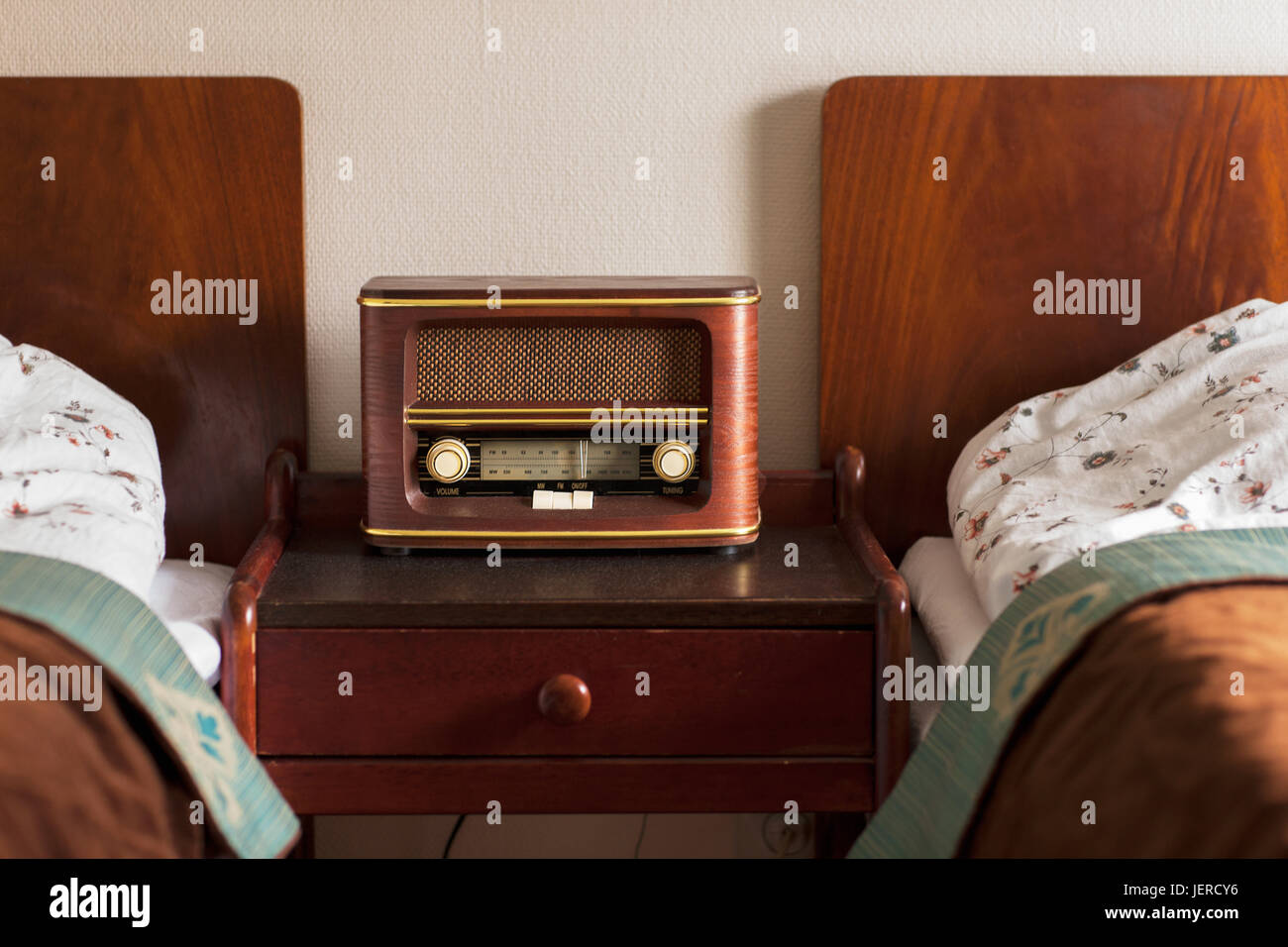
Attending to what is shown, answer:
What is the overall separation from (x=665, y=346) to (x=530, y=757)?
0.43m

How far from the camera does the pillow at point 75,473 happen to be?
3.58ft

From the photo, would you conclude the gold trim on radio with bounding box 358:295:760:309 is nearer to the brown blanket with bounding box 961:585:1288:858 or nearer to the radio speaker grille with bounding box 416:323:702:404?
the radio speaker grille with bounding box 416:323:702:404

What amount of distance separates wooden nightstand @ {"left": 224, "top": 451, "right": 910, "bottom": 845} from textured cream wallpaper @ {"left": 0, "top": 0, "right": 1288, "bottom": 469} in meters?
0.50

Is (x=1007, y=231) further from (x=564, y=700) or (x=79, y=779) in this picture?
(x=79, y=779)

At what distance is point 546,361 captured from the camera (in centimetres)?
125

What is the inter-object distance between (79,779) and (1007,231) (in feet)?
3.84

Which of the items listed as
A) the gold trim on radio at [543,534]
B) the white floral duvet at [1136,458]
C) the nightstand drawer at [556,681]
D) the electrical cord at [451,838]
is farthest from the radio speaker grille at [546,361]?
the electrical cord at [451,838]

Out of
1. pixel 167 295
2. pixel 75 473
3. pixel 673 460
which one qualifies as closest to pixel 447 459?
pixel 673 460

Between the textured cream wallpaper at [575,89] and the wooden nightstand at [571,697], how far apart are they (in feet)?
1.63

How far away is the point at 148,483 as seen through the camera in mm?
1270

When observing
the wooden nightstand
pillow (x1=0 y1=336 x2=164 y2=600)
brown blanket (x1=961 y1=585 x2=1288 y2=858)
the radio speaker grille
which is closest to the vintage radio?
the radio speaker grille
